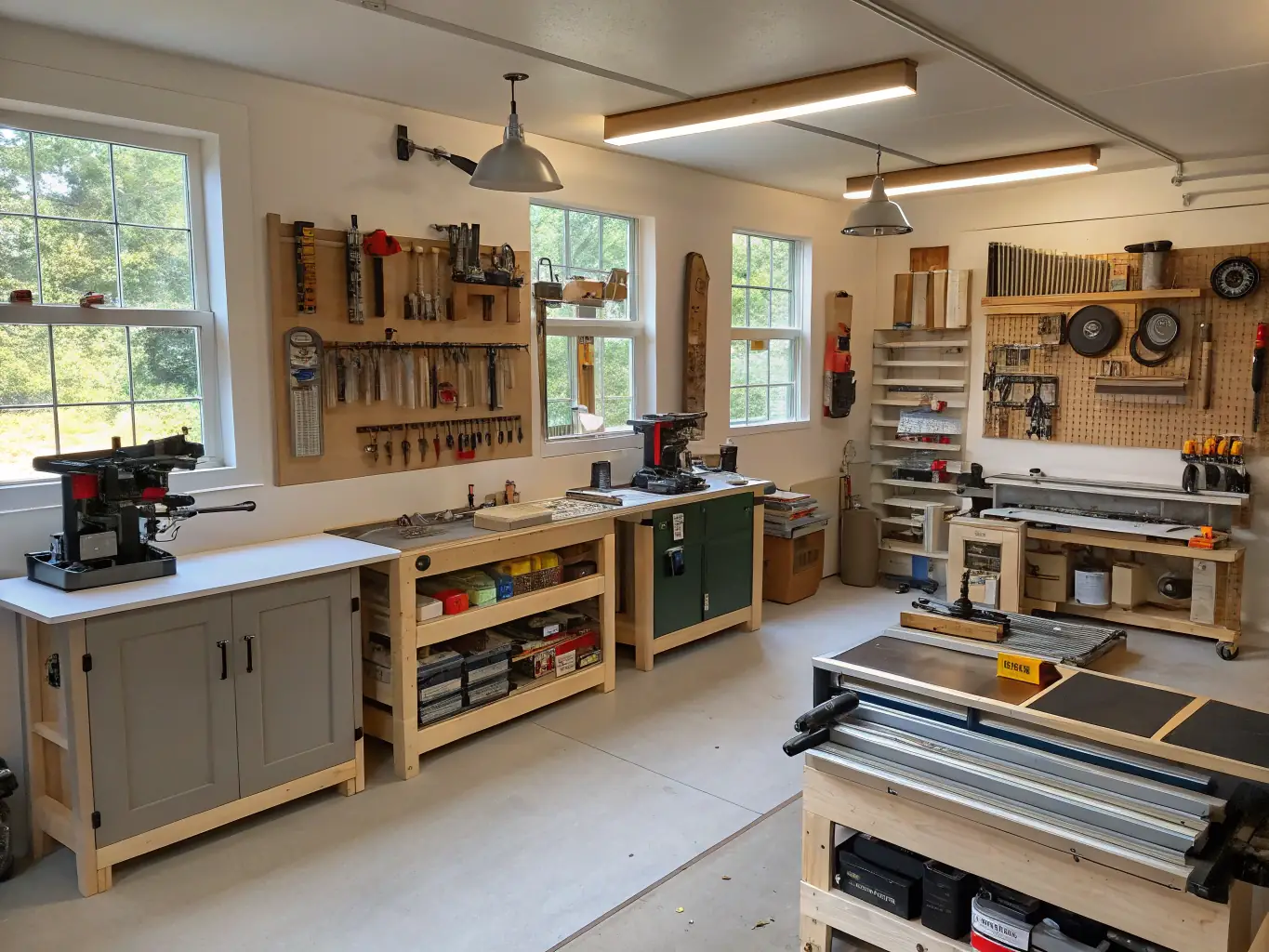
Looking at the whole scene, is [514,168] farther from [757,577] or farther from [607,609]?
[757,577]

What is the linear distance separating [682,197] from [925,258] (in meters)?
2.23

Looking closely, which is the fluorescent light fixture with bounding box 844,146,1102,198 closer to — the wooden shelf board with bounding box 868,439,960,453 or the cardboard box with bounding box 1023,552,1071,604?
the wooden shelf board with bounding box 868,439,960,453

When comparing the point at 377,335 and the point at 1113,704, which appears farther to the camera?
the point at 377,335

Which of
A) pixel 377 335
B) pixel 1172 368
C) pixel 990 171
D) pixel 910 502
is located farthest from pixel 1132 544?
pixel 377 335

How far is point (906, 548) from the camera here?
22.4 feet

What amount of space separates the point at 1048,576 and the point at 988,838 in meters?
4.15

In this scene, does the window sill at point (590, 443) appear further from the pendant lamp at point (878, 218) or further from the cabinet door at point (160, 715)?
the cabinet door at point (160, 715)

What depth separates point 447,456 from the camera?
176 inches

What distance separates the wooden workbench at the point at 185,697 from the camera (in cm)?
284

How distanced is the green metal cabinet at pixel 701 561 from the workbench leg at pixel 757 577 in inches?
1.5

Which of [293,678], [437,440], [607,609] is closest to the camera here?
[293,678]

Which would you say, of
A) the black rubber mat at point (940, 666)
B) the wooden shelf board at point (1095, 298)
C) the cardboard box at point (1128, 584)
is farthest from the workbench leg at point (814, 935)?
the wooden shelf board at point (1095, 298)

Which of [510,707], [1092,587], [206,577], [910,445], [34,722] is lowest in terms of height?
[510,707]

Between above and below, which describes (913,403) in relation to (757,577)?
above
